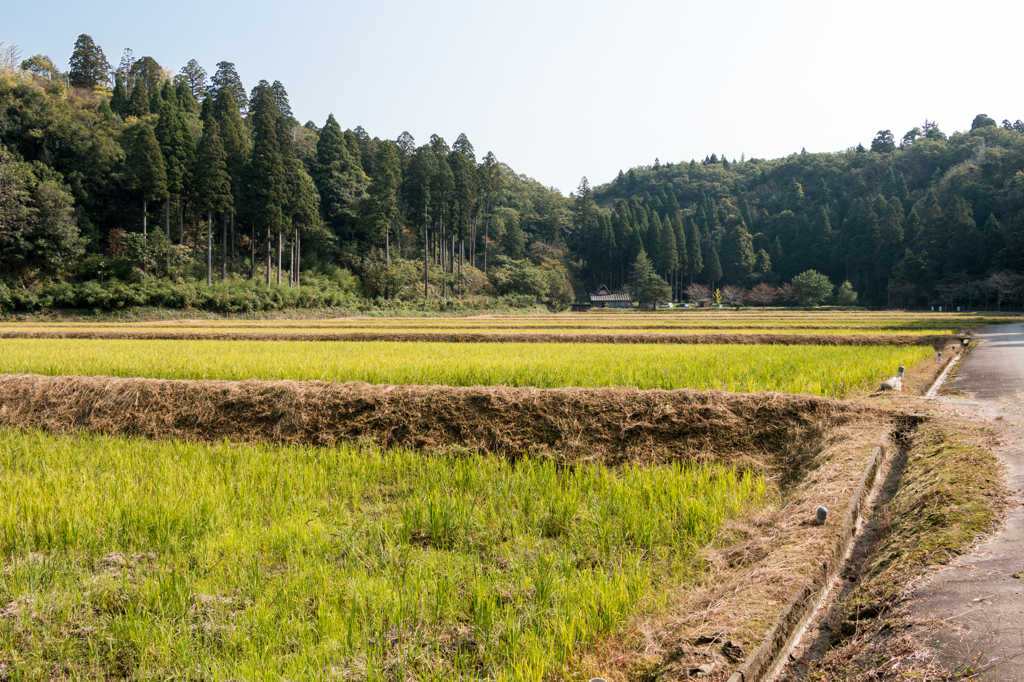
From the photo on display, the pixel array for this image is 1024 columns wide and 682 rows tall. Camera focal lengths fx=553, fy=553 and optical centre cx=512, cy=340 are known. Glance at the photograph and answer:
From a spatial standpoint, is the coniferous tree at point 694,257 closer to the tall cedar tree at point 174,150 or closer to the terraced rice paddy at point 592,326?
the terraced rice paddy at point 592,326

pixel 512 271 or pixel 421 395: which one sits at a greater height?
pixel 512 271

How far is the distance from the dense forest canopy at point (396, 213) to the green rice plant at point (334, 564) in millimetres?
31478

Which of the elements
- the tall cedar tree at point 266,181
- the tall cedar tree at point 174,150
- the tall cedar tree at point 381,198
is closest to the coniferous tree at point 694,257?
the tall cedar tree at point 381,198

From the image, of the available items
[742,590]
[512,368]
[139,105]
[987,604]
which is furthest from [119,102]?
[987,604]

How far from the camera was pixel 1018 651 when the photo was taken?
1983 millimetres

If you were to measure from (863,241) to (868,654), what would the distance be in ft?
238

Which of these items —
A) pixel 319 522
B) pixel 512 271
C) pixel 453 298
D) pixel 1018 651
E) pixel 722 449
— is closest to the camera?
pixel 1018 651

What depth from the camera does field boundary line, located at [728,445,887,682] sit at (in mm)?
2139

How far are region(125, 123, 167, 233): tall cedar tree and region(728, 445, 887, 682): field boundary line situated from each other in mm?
37457

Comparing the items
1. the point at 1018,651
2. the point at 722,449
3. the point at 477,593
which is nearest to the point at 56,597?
the point at 477,593

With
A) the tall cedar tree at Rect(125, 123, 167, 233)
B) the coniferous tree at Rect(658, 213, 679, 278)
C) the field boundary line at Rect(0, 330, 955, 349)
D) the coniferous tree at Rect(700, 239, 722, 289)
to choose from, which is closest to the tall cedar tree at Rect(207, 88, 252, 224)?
the tall cedar tree at Rect(125, 123, 167, 233)

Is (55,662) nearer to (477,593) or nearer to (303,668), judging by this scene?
(303,668)

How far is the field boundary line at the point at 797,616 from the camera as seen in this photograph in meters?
2.14

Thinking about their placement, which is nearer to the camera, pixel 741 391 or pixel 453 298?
pixel 741 391
